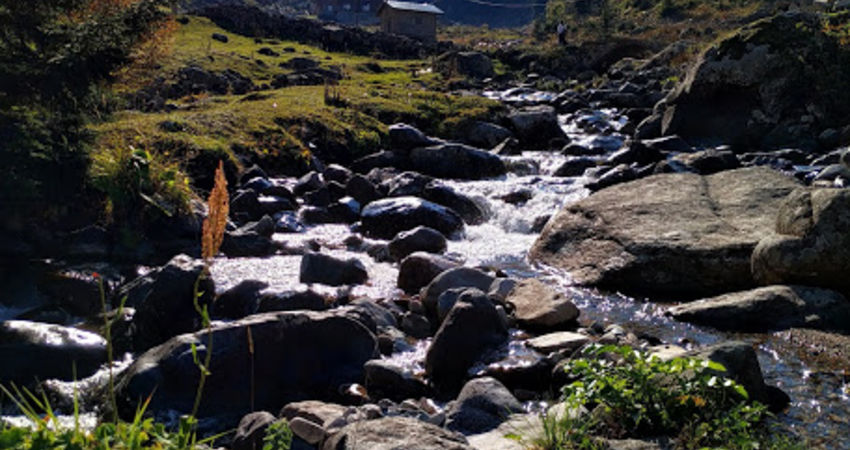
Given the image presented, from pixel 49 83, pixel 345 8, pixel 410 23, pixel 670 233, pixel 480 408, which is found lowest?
pixel 480 408

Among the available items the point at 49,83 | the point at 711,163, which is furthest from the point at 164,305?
the point at 711,163

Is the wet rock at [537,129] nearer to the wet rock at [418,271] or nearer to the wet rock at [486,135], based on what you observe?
the wet rock at [486,135]

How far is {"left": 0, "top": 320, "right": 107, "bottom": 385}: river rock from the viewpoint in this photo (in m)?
7.18

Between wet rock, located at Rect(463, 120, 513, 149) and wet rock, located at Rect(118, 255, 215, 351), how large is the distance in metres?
15.8

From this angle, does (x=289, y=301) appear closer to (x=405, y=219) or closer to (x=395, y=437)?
(x=395, y=437)

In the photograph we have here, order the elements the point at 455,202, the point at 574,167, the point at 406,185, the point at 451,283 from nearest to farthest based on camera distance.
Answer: the point at 451,283
the point at 455,202
the point at 406,185
the point at 574,167

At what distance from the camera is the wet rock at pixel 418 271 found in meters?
11.0

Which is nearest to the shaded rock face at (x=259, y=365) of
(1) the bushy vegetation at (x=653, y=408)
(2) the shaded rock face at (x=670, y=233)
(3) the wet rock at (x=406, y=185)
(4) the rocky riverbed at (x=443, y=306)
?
(4) the rocky riverbed at (x=443, y=306)

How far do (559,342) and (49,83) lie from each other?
318 inches

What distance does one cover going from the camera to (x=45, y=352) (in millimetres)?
7395

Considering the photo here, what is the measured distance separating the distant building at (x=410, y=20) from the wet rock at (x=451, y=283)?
68.1 meters

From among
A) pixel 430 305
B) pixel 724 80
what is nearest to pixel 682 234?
pixel 430 305

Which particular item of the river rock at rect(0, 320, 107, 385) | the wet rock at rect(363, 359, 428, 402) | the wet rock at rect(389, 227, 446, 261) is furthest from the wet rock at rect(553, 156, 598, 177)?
the river rock at rect(0, 320, 107, 385)

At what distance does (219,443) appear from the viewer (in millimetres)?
6062
